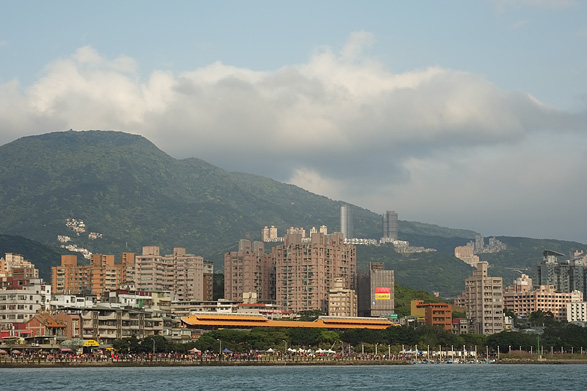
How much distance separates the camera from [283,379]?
149 meters

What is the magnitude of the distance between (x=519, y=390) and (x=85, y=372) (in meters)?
62.7

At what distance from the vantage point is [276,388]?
12950cm

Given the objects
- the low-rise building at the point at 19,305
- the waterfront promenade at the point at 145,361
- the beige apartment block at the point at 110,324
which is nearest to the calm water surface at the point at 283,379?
the waterfront promenade at the point at 145,361

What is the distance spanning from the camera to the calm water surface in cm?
13162

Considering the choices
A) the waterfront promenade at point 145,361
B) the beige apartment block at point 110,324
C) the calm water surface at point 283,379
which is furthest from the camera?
the beige apartment block at point 110,324

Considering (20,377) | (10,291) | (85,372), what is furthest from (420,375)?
(10,291)

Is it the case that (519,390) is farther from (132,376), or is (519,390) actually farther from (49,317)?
(49,317)

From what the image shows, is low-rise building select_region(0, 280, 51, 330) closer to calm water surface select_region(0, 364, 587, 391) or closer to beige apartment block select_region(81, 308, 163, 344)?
beige apartment block select_region(81, 308, 163, 344)

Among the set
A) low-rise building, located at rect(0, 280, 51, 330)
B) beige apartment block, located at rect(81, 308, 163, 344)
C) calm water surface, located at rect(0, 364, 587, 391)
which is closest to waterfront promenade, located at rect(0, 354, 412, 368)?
calm water surface, located at rect(0, 364, 587, 391)

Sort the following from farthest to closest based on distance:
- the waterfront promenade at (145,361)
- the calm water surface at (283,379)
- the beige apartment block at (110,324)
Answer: the beige apartment block at (110,324)
the waterfront promenade at (145,361)
the calm water surface at (283,379)

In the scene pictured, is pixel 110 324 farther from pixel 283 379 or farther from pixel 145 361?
pixel 283 379

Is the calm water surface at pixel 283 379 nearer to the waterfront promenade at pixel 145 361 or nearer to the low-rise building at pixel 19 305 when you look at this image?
the waterfront promenade at pixel 145 361

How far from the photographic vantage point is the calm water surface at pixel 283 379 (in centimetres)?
13162

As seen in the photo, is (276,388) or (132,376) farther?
(132,376)
